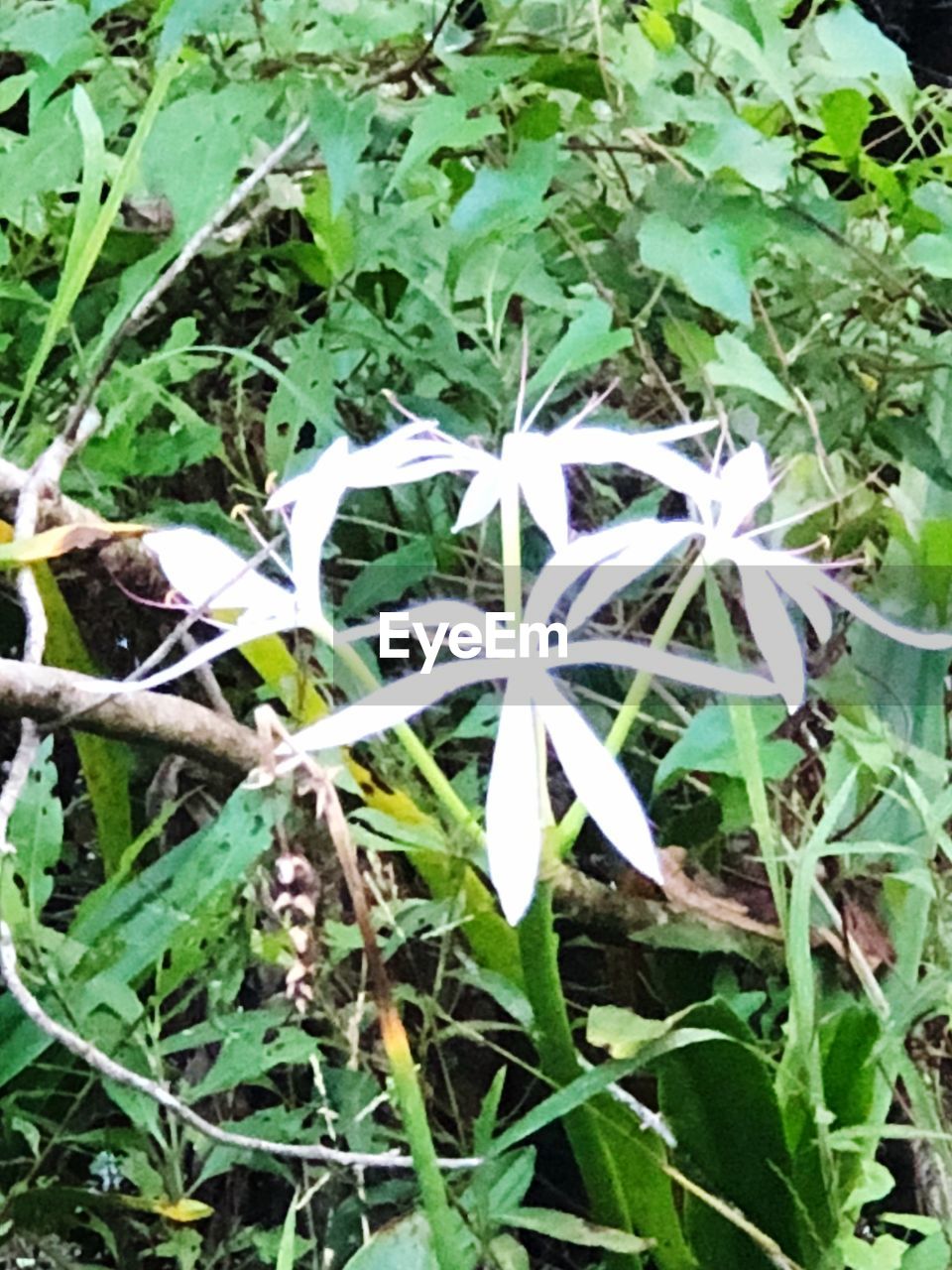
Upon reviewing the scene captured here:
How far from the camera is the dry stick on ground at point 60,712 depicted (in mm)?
310

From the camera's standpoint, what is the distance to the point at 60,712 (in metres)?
0.31

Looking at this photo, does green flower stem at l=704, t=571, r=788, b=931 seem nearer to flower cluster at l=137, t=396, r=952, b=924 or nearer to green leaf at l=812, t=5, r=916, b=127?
flower cluster at l=137, t=396, r=952, b=924

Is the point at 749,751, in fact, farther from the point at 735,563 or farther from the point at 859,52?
the point at 859,52

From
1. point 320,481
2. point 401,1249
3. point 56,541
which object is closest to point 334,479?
point 320,481

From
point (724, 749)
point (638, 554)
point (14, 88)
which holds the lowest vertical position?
point (724, 749)

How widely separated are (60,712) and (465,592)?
0.19 m

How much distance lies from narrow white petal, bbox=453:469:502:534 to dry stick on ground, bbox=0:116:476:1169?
10 centimetres

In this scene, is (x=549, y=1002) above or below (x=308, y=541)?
below

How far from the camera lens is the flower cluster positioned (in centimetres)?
24

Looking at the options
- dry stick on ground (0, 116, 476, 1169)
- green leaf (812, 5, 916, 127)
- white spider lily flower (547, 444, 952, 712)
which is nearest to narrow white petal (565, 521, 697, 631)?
white spider lily flower (547, 444, 952, 712)

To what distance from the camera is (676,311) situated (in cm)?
46

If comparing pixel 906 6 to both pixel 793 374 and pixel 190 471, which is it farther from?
pixel 190 471

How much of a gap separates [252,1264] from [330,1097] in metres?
0.07

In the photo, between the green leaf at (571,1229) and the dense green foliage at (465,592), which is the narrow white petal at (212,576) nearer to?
the dense green foliage at (465,592)
